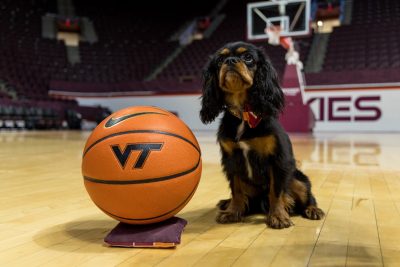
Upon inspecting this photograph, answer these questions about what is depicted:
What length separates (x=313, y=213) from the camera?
2.08 meters

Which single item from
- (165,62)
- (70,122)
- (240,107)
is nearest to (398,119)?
(165,62)

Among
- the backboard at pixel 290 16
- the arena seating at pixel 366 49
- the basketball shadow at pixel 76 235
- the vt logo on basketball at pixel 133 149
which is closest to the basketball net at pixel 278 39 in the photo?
the backboard at pixel 290 16

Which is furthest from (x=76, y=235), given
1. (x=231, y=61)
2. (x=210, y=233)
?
(x=231, y=61)

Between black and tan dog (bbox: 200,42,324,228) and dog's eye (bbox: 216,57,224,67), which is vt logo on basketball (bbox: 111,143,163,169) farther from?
dog's eye (bbox: 216,57,224,67)

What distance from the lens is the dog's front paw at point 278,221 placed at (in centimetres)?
189

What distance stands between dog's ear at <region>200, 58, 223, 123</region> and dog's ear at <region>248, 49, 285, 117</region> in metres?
0.18

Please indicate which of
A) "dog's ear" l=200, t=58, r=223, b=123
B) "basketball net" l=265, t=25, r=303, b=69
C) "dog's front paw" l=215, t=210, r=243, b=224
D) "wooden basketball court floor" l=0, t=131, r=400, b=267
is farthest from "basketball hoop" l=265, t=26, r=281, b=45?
"dog's front paw" l=215, t=210, r=243, b=224

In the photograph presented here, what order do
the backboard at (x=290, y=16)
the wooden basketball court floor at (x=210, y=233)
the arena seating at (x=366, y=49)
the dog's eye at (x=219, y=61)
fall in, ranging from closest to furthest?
the wooden basketball court floor at (x=210, y=233) → the dog's eye at (x=219, y=61) → the backboard at (x=290, y=16) → the arena seating at (x=366, y=49)

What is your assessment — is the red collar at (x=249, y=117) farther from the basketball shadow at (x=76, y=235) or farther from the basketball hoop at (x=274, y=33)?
the basketball hoop at (x=274, y=33)

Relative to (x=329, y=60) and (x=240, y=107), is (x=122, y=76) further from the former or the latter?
(x=240, y=107)

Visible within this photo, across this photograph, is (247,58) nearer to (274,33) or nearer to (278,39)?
(274,33)

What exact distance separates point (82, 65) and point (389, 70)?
12.3m

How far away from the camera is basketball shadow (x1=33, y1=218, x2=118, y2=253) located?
1610 millimetres

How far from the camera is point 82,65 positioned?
18.0m
